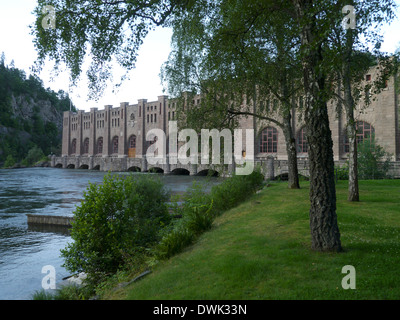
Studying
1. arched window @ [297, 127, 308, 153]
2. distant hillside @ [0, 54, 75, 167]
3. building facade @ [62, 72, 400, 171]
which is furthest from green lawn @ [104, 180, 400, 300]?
distant hillside @ [0, 54, 75, 167]

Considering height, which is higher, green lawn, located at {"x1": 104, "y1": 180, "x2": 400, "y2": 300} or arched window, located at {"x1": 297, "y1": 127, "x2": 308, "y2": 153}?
arched window, located at {"x1": 297, "y1": 127, "x2": 308, "y2": 153}

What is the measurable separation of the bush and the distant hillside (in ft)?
272

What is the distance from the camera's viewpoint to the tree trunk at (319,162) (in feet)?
18.9

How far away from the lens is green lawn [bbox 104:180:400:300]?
4.25 meters

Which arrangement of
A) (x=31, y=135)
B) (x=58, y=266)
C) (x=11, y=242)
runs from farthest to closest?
(x=31, y=135) < (x=11, y=242) < (x=58, y=266)

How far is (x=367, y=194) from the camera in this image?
1303cm

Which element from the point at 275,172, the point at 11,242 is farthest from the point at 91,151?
the point at 11,242

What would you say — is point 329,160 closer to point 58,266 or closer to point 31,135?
point 58,266

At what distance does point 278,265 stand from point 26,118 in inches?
4751

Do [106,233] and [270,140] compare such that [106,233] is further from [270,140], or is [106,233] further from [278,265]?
[270,140]

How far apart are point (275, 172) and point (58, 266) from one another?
2571 cm

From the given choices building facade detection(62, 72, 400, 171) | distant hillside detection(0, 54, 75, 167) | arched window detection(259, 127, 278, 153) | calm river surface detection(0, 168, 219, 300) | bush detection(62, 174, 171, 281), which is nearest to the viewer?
bush detection(62, 174, 171, 281)

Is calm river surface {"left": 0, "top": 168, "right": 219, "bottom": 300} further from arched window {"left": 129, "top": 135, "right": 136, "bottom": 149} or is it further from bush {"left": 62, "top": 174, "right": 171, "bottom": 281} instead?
arched window {"left": 129, "top": 135, "right": 136, "bottom": 149}

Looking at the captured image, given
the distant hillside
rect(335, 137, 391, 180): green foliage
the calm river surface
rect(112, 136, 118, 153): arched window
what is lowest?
the calm river surface
